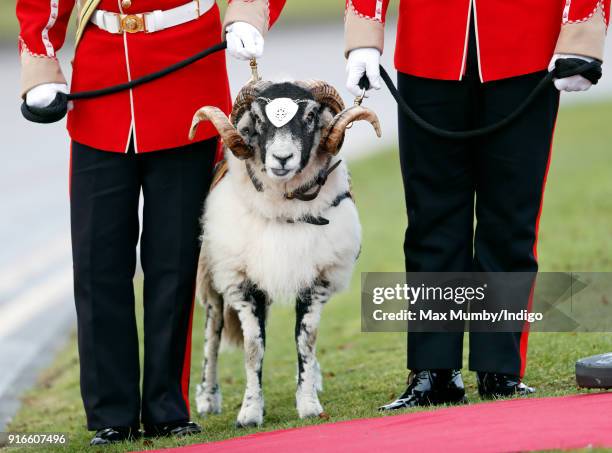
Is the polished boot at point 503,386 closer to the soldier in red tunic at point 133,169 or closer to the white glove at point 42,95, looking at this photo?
the soldier in red tunic at point 133,169

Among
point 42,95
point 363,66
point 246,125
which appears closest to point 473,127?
point 363,66

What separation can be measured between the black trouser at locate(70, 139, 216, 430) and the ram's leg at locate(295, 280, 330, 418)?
49cm

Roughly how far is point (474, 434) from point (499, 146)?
1.52 metres

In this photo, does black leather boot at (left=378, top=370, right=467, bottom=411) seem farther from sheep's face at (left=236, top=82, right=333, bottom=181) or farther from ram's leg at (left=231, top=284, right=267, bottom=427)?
sheep's face at (left=236, top=82, right=333, bottom=181)

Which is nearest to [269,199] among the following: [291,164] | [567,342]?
[291,164]

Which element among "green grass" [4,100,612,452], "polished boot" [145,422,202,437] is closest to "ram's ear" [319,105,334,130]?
"green grass" [4,100,612,452]

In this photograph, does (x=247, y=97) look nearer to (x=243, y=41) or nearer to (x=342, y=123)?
(x=243, y=41)

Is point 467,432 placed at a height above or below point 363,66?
below

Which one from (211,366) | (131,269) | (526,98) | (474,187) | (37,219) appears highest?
(526,98)

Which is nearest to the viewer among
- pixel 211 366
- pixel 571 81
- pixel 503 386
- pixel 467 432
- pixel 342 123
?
pixel 467 432

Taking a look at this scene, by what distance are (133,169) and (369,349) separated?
9.99 ft

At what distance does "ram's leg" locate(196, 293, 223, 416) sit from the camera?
6.91m

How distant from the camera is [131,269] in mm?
6016

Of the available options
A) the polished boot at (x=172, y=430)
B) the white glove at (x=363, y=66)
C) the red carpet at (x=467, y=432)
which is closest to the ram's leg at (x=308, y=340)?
the polished boot at (x=172, y=430)
